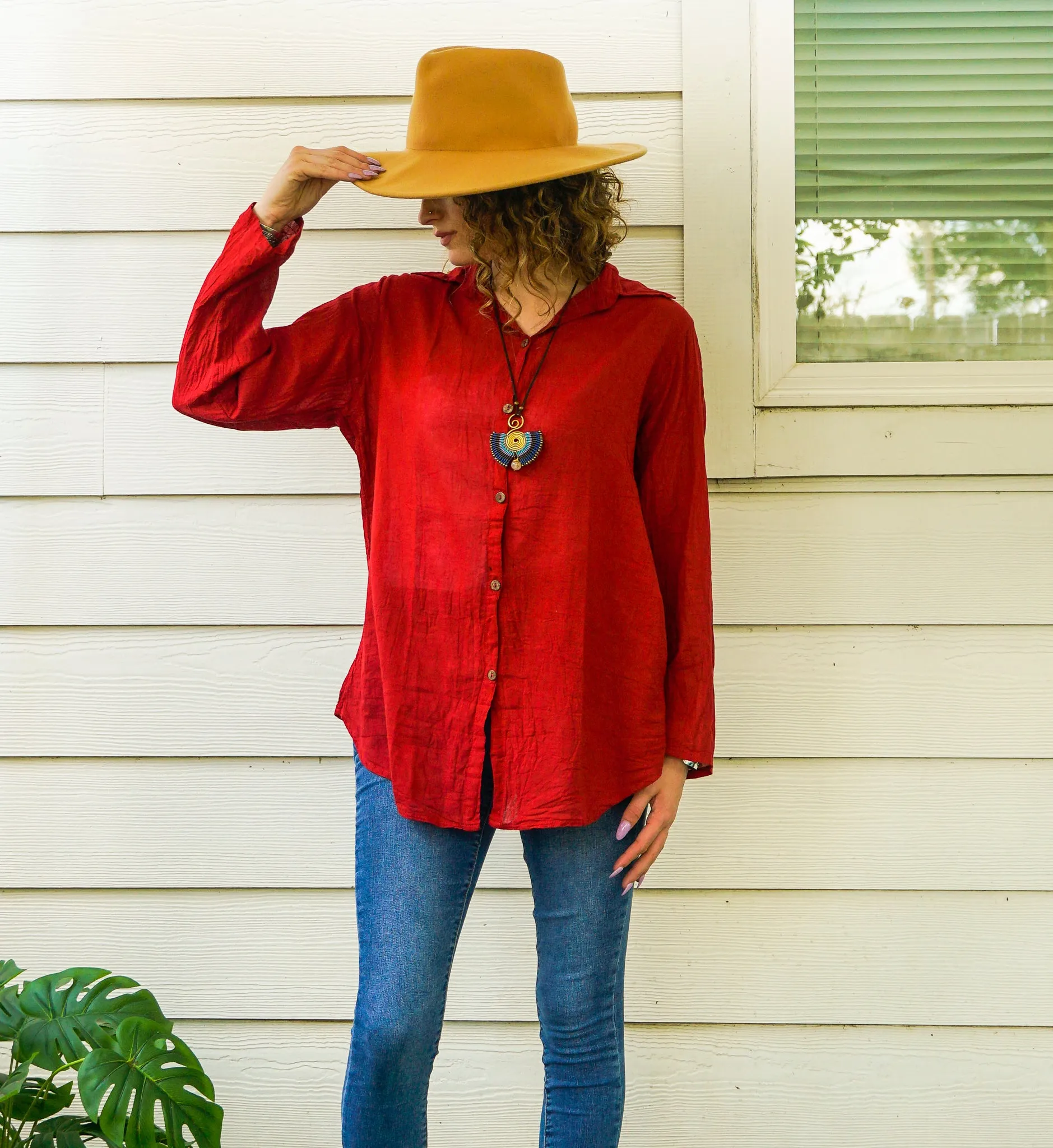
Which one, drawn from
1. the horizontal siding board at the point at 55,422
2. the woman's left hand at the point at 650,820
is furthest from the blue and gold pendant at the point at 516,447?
the horizontal siding board at the point at 55,422

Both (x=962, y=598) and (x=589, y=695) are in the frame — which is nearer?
(x=589, y=695)

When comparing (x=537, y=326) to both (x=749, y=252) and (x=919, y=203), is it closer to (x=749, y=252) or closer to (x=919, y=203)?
(x=749, y=252)

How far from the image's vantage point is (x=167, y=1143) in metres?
1.19

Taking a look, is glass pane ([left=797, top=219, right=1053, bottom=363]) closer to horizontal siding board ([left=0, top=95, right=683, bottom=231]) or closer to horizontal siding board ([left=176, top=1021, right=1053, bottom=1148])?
horizontal siding board ([left=0, top=95, right=683, bottom=231])

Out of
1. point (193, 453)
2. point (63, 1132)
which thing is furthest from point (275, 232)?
point (63, 1132)

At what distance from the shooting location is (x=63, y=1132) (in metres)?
1.26

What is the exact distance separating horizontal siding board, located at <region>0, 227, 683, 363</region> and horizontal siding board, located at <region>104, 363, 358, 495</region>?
5 cm

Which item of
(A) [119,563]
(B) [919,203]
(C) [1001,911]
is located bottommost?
(C) [1001,911]

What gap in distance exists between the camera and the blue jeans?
1070 millimetres

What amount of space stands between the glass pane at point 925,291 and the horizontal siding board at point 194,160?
25cm

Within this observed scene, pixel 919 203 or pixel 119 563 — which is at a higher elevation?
pixel 919 203

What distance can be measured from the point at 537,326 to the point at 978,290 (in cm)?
77

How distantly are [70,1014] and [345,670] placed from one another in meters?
0.57

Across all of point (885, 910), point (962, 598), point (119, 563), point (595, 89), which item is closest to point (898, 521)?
point (962, 598)
